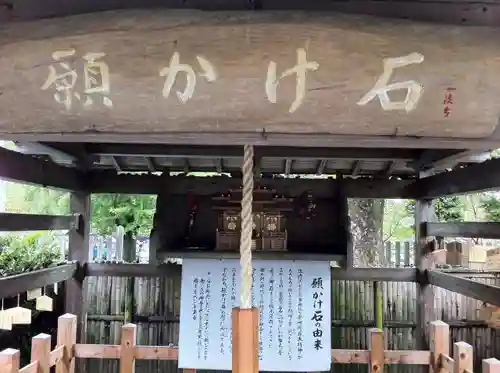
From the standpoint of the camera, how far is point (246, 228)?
5.71 feet

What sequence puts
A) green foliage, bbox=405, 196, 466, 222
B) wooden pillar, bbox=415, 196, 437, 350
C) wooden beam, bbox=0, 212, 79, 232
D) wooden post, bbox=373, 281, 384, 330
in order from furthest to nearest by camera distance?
1. green foliage, bbox=405, 196, 466, 222
2. wooden post, bbox=373, 281, 384, 330
3. wooden pillar, bbox=415, 196, 437, 350
4. wooden beam, bbox=0, 212, 79, 232

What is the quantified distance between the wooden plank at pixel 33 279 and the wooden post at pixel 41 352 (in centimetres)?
33

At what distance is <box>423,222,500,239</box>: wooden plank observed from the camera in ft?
10.7

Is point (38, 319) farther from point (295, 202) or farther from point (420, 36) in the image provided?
point (420, 36)

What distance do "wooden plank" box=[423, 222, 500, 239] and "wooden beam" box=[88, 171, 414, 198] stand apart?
35cm

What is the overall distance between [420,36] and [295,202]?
3166 mm

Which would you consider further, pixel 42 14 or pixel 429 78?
pixel 42 14

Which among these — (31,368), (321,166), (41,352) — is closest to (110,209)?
(321,166)

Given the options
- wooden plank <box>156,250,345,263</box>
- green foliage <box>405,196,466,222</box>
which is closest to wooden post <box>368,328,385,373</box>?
wooden plank <box>156,250,345,263</box>

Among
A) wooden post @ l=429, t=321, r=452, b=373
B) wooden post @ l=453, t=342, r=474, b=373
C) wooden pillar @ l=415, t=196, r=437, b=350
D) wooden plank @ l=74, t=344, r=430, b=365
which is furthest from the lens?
wooden pillar @ l=415, t=196, r=437, b=350

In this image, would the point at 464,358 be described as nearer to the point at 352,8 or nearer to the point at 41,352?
the point at 352,8

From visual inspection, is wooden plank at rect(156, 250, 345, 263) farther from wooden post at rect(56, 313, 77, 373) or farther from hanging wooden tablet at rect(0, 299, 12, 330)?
hanging wooden tablet at rect(0, 299, 12, 330)

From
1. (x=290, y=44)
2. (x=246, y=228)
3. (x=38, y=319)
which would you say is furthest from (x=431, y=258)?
(x=38, y=319)

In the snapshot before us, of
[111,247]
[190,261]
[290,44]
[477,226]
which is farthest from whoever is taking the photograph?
[111,247]
